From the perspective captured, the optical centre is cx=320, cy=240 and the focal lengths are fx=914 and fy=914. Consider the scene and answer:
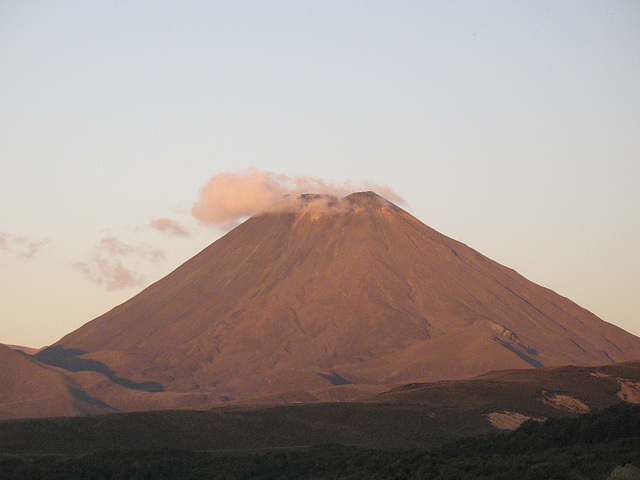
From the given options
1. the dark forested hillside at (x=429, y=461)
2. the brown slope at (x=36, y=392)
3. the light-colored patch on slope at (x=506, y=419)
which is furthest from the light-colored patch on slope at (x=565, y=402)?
the brown slope at (x=36, y=392)

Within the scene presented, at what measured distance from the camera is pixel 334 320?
536 feet

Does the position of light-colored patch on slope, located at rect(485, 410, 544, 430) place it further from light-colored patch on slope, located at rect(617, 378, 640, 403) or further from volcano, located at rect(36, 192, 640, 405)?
volcano, located at rect(36, 192, 640, 405)

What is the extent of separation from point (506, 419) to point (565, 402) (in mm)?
7536

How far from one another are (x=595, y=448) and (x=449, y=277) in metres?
144

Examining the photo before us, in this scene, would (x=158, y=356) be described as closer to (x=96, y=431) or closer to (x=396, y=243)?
(x=396, y=243)

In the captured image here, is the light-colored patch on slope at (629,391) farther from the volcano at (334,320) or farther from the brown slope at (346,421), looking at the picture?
the volcano at (334,320)

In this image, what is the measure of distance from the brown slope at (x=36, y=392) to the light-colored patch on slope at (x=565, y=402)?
57.0 meters

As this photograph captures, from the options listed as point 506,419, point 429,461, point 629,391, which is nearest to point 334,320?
point 629,391

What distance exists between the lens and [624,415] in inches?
1446

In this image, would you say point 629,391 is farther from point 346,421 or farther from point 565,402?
point 346,421

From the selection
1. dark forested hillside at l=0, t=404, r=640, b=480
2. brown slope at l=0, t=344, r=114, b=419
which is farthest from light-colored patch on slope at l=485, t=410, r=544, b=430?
brown slope at l=0, t=344, r=114, b=419

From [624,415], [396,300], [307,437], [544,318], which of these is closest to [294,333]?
[396,300]

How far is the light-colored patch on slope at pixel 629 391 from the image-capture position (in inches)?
2697

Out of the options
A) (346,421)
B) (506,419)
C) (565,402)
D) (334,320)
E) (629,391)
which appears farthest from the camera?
(334,320)
